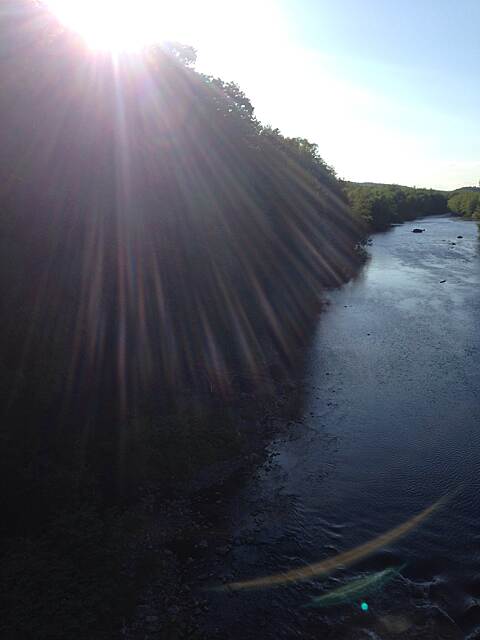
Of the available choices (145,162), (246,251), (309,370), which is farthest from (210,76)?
(309,370)

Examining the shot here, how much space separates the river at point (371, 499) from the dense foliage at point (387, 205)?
57473mm

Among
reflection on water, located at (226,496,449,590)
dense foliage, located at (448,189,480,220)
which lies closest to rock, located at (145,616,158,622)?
reflection on water, located at (226,496,449,590)

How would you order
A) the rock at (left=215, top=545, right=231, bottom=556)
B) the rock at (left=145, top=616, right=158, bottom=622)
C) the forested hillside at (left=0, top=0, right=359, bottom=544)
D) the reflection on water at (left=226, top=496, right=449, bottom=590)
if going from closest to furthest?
the rock at (left=145, top=616, right=158, bottom=622)
the reflection on water at (left=226, top=496, right=449, bottom=590)
the rock at (left=215, top=545, right=231, bottom=556)
the forested hillside at (left=0, top=0, right=359, bottom=544)

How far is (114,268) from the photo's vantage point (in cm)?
1984

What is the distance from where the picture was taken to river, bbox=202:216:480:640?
34.4ft

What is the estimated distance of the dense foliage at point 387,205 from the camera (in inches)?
3580

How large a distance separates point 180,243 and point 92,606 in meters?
17.8

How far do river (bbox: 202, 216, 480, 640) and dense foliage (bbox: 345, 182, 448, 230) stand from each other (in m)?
57.5

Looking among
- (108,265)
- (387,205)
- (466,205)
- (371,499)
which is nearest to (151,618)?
(371,499)

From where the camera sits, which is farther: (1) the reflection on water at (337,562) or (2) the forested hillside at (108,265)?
(2) the forested hillside at (108,265)

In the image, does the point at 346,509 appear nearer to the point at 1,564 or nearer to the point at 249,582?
the point at 249,582

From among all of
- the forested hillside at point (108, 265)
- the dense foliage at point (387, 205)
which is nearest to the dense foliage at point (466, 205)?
the dense foliage at point (387, 205)

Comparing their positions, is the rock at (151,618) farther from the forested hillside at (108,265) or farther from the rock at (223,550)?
the forested hillside at (108,265)

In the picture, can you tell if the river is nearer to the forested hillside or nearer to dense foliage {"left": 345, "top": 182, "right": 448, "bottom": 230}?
the forested hillside
